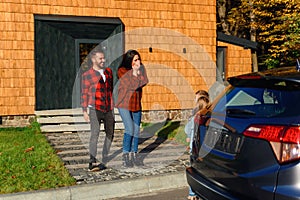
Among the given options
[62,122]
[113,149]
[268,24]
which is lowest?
[113,149]

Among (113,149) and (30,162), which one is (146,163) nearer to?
(113,149)

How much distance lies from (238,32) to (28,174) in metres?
25.9

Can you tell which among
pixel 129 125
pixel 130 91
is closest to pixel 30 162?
pixel 129 125

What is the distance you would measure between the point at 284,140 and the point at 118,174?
12.4 ft

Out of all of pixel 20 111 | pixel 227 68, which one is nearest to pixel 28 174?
pixel 20 111

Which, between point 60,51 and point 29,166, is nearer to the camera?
point 29,166

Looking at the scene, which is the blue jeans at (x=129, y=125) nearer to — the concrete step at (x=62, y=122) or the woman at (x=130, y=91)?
the woman at (x=130, y=91)

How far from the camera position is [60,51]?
40.4 ft

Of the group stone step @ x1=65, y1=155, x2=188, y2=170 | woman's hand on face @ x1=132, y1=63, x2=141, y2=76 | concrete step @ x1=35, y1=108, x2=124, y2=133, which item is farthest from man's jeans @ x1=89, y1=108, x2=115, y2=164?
concrete step @ x1=35, y1=108, x2=124, y2=133

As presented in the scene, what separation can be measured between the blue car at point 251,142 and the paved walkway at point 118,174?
5.92 feet

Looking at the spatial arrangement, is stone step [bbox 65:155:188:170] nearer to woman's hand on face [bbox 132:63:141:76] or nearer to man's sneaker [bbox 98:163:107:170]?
man's sneaker [bbox 98:163:107:170]

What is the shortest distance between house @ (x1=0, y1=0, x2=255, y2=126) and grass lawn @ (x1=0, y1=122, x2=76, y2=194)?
2.78 metres

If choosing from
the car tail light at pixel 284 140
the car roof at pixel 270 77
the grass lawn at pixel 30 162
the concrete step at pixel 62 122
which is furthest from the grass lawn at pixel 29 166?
the car tail light at pixel 284 140

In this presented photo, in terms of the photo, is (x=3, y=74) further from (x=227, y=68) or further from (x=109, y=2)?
(x=227, y=68)
